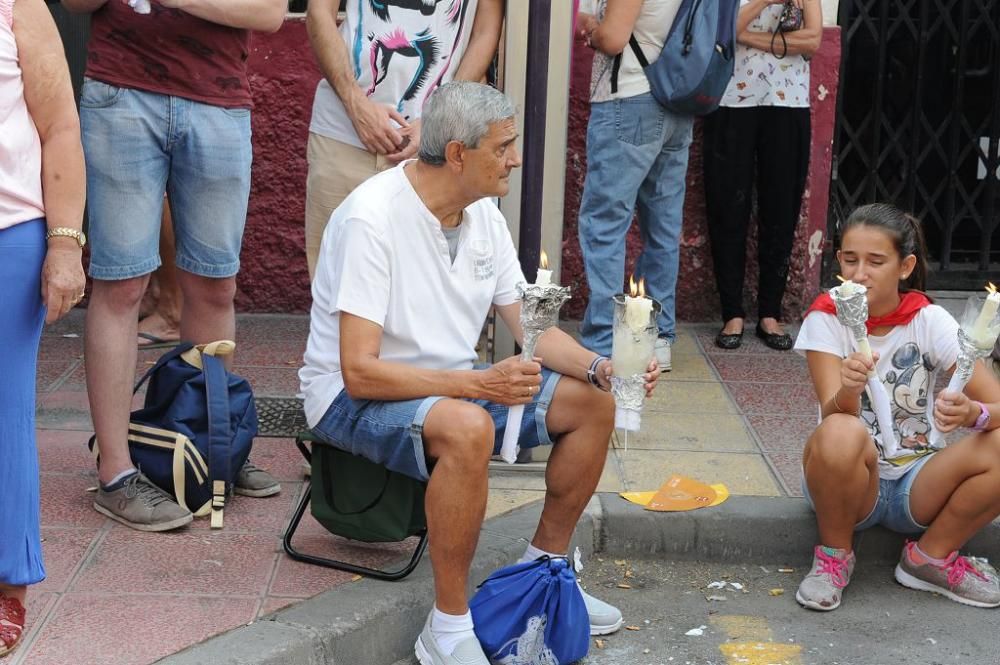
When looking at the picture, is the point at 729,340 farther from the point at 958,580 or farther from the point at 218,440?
the point at 218,440

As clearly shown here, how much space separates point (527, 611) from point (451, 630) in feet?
0.62

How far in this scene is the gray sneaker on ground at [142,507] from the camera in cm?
377

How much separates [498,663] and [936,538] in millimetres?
1379

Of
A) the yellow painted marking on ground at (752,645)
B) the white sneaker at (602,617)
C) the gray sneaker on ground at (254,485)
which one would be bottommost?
the yellow painted marking on ground at (752,645)

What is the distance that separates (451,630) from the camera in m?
3.24

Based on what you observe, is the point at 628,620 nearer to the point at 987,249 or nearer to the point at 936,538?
the point at 936,538

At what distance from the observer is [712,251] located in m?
6.30

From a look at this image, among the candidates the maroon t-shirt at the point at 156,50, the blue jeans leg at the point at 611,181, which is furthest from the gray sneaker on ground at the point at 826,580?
the maroon t-shirt at the point at 156,50

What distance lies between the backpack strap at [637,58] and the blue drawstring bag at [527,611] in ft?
7.93

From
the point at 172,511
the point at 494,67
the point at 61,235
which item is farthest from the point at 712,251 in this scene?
the point at 61,235

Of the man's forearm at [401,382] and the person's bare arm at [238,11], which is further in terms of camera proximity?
the person's bare arm at [238,11]

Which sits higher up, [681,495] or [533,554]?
[533,554]

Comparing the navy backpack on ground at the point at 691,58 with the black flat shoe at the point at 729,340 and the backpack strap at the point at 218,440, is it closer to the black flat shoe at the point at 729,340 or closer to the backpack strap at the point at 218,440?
the black flat shoe at the point at 729,340

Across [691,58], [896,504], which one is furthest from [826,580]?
[691,58]
